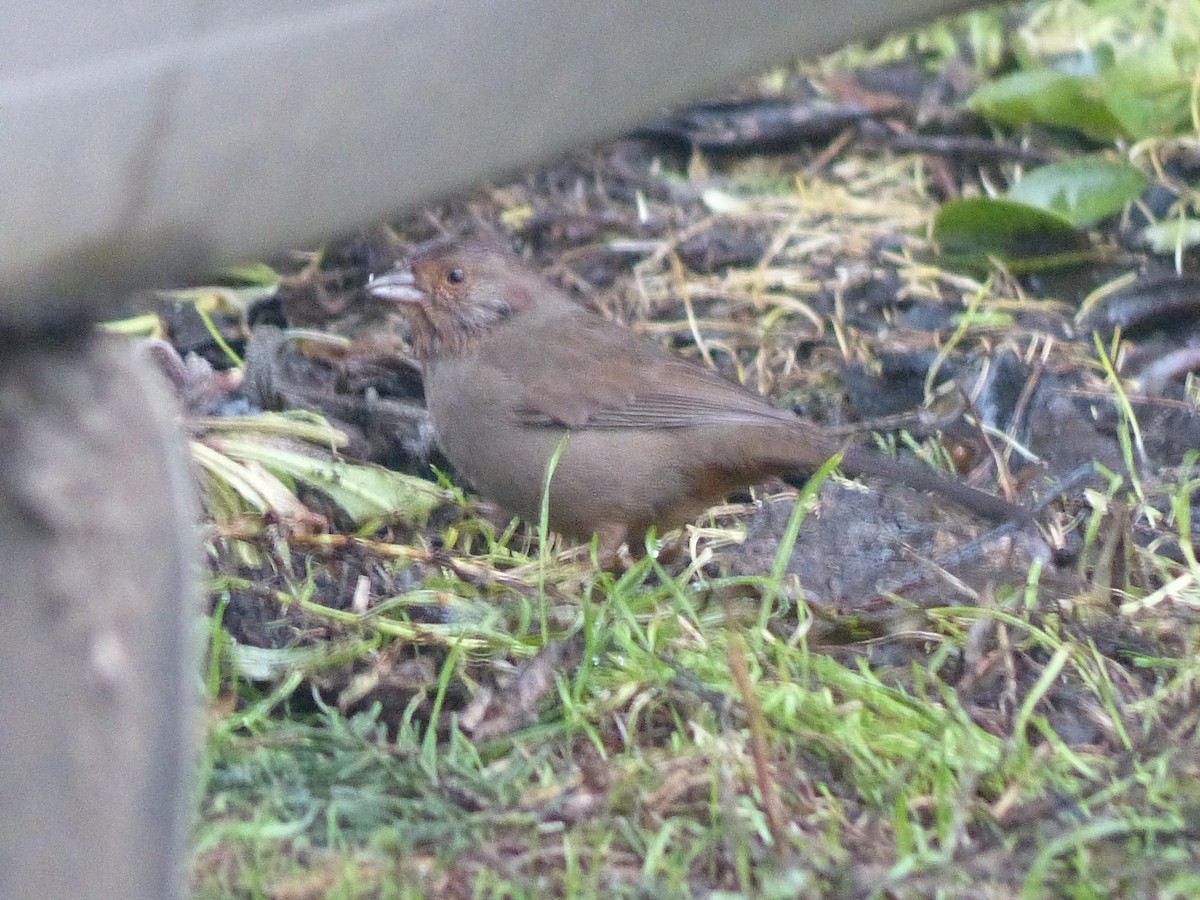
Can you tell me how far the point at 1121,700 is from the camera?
3.08 meters

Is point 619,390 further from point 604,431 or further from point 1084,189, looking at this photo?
point 1084,189

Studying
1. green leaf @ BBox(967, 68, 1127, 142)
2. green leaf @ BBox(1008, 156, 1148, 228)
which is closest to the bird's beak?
green leaf @ BBox(1008, 156, 1148, 228)

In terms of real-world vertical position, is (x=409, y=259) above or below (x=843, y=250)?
above

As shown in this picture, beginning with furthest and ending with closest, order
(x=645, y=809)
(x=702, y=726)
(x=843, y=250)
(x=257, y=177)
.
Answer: (x=843, y=250) → (x=702, y=726) → (x=645, y=809) → (x=257, y=177)

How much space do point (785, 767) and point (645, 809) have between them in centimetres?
26

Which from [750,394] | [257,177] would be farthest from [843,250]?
[257,177]

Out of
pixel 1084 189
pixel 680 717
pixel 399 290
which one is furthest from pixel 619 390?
pixel 1084 189

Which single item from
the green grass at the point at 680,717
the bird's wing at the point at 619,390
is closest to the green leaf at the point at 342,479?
the green grass at the point at 680,717

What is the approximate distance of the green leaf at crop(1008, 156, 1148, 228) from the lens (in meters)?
5.33

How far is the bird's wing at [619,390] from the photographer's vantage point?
→ 4160 millimetres

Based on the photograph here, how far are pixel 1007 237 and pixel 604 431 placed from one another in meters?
1.85

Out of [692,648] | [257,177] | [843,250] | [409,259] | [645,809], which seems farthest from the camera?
[843,250]

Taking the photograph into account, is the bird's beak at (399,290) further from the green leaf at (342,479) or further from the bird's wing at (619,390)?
the green leaf at (342,479)

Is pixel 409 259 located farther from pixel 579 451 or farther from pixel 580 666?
pixel 580 666
